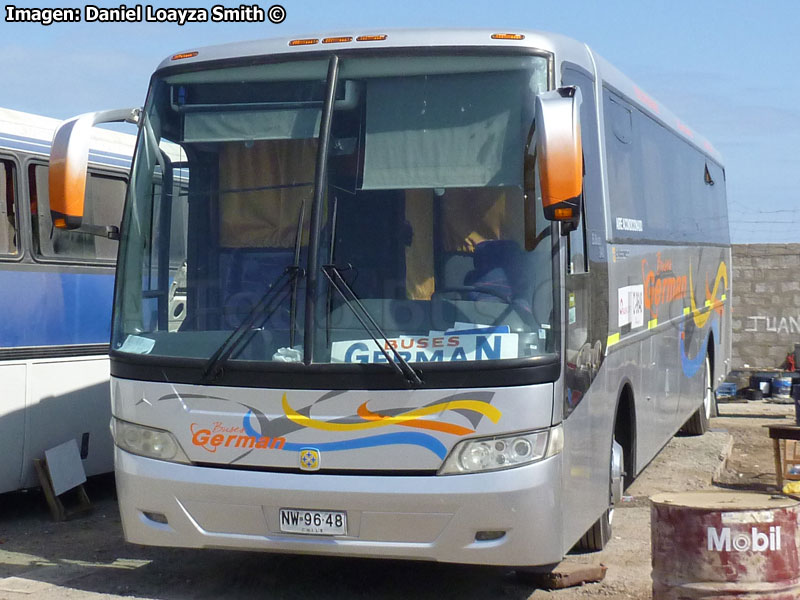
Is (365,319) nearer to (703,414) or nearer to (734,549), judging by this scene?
(734,549)

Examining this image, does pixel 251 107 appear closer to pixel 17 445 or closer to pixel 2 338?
pixel 2 338

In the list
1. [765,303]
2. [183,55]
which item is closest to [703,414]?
[765,303]

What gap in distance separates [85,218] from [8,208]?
96 centimetres

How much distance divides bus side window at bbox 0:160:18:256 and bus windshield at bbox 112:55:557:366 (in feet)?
8.46

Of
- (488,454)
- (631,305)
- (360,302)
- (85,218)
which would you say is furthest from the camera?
(85,218)

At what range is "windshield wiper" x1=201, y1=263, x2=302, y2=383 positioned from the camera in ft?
20.1

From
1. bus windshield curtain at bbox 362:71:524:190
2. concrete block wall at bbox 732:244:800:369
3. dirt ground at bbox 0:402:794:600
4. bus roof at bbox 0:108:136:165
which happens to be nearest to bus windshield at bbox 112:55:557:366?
bus windshield curtain at bbox 362:71:524:190

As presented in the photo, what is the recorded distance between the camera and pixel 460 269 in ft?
20.1

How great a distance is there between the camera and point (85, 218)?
982 centimetres

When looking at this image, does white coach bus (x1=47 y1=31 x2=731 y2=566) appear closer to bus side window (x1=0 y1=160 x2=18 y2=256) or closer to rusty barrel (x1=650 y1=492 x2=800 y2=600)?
rusty barrel (x1=650 y1=492 x2=800 y2=600)

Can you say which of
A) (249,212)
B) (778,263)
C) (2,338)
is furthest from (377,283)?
(778,263)

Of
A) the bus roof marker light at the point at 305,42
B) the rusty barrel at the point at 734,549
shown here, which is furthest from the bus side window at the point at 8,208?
the rusty barrel at the point at 734,549

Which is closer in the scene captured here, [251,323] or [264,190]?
[251,323]

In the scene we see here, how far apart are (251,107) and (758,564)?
357cm
